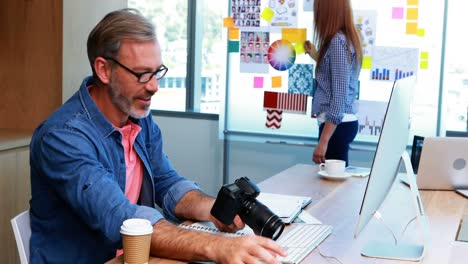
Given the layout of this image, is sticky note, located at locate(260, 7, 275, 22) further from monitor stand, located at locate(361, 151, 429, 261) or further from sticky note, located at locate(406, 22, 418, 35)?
monitor stand, located at locate(361, 151, 429, 261)

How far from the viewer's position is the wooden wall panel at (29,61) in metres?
3.49

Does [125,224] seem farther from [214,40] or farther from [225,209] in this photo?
[214,40]

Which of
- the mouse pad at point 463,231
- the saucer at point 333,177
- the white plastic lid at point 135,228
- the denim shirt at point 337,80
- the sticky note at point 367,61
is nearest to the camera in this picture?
the white plastic lid at point 135,228

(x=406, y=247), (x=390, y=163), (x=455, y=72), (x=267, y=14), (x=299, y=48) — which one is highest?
(x=267, y=14)

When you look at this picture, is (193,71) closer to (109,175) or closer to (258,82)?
(258,82)

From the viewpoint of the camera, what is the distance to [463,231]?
194cm

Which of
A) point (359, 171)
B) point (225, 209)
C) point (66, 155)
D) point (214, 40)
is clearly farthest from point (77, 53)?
point (225, 209)

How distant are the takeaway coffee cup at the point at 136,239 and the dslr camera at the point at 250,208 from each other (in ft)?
0.69

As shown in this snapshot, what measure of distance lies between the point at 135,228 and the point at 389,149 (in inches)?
25.4

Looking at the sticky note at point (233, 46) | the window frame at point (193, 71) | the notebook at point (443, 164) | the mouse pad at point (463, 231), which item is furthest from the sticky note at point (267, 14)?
the mouse pad at point (463, 231)

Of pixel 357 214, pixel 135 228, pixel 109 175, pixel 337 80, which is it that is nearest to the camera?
pixel 135 228

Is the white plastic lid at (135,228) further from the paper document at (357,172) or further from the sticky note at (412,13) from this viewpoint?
the sticky note at (412,13)

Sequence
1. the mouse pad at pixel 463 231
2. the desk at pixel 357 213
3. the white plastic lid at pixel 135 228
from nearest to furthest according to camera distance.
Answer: the white plastic lid at pixel 135 228
the desk at pixel 357 213
the mouse pad at pixel 463 231

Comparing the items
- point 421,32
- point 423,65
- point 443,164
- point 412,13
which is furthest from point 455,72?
point 443,164
